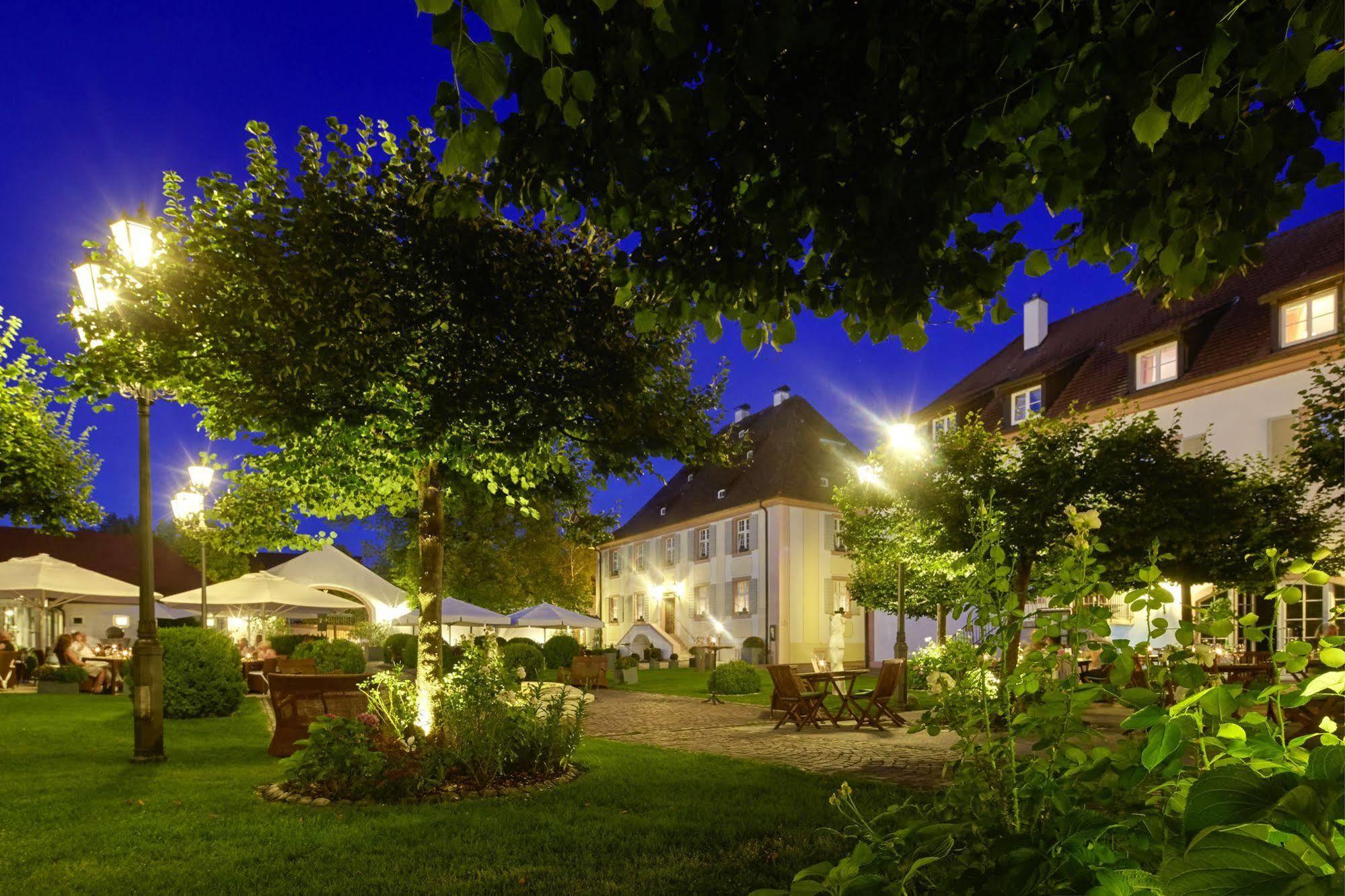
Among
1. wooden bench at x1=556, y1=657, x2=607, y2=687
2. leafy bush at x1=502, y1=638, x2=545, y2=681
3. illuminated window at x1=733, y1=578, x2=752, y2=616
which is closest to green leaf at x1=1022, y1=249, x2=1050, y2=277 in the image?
wooden bench at x1=556, y1=657, x2=607, y2=687

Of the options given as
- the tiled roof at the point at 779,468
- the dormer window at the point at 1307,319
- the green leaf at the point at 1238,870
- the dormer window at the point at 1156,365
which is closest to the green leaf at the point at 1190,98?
the green leaf at the point at 1238,870

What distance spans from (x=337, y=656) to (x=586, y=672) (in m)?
6.02

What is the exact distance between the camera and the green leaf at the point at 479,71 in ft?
6.38

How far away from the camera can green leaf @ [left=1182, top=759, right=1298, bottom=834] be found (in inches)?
46.4

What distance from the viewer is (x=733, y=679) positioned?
67.0 feet

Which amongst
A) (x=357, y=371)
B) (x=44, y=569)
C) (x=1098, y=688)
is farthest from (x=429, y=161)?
(x=44, y=569)

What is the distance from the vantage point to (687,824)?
273 inches

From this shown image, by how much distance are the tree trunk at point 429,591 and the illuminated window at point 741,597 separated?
26.4 meters

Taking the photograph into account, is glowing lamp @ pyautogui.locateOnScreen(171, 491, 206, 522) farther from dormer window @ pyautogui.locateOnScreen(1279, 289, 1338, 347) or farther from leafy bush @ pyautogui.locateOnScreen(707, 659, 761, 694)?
dormer window @ pyautogui.locateOnScreen(1279, 289, 1338, 347)

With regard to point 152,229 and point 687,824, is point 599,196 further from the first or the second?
point 152,229

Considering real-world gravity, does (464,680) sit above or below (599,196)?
below

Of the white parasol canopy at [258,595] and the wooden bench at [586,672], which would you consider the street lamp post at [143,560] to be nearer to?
the white parasol canopy at [258,595]

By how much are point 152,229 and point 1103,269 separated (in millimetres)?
8420

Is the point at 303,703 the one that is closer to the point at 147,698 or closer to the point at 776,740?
the point at 147,698
